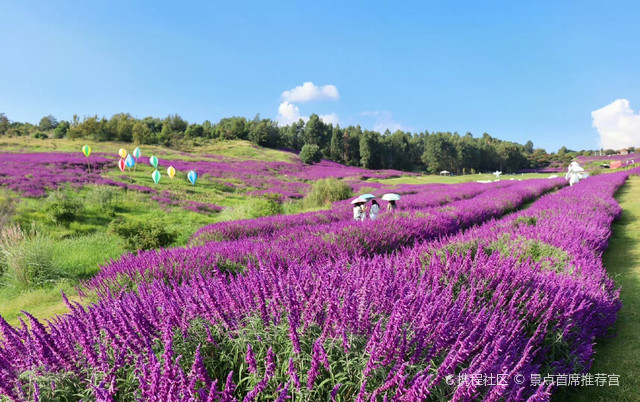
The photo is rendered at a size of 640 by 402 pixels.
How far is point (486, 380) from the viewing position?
5.30 feet

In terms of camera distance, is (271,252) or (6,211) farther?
(6,211)

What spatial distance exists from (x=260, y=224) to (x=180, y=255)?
339 cm

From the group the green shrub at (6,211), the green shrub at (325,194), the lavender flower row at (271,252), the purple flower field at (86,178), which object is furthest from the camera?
the green shrub at (325,194)

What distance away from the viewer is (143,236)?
758cm

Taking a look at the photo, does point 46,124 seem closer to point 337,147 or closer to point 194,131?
point 194,131

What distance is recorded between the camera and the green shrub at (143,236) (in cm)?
734

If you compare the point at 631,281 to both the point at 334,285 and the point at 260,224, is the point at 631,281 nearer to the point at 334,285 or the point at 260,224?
the point at 334,285

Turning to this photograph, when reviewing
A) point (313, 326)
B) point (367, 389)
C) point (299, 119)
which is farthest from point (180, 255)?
point (299, 119)

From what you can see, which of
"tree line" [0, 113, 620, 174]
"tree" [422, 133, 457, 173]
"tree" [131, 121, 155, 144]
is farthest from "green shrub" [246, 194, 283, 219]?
"tree" [422, 133, 457, 173]

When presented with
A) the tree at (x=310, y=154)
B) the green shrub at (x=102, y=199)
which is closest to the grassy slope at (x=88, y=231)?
the green shrub at (x=102, y=199)

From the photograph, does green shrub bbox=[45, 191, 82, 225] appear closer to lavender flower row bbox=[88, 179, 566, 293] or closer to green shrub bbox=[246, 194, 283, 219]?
green shrub bbox=[246, 194, 283, 219]

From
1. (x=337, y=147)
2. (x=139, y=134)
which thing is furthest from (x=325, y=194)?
(x=337, y=147)

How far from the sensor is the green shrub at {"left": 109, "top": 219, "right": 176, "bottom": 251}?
24.1 feet

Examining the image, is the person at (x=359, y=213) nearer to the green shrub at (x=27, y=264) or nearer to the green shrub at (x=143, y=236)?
the green shrub at (x=143, y=236)
